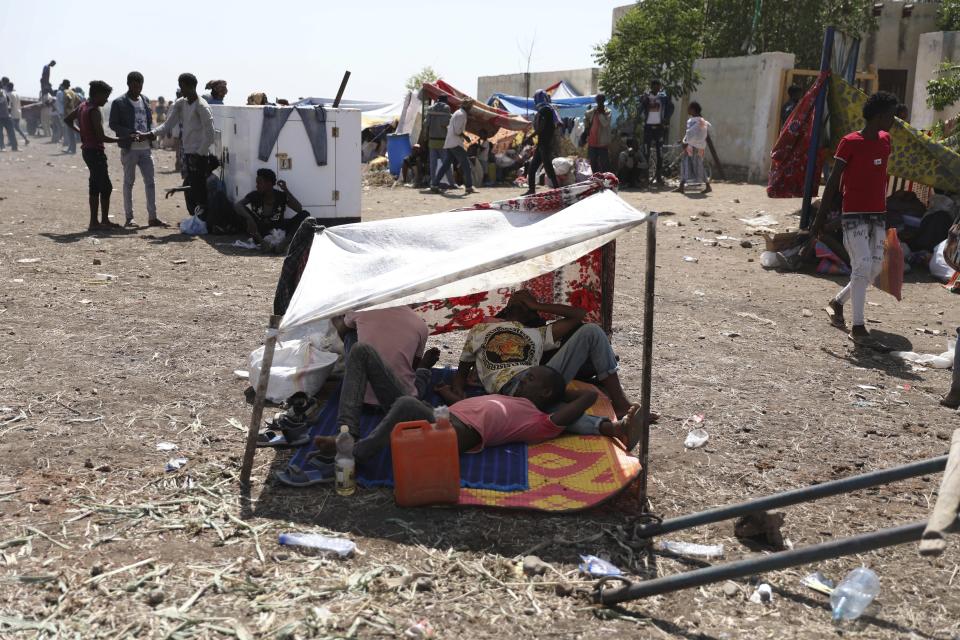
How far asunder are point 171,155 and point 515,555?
24.2 meters

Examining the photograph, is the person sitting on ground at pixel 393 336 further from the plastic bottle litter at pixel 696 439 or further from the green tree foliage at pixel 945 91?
the green tree foliage at pixel 945 91

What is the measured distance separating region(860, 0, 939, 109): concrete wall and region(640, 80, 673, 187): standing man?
5.29 meters

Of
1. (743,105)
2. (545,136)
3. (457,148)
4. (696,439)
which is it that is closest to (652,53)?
(743,105)

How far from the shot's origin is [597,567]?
135 inches

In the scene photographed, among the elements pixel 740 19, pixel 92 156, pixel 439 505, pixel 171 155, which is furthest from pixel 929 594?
pixel 171 155

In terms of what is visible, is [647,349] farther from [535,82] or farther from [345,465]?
[535,82]

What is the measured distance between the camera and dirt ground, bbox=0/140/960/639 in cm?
309

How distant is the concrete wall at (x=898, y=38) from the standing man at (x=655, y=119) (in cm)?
529

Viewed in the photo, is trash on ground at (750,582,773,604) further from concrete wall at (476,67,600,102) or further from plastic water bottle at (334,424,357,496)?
concrete wall at (476,67,600,102)

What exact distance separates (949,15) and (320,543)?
16928 mm

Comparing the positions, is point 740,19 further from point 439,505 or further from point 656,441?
point 439,505

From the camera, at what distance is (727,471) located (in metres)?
4.46

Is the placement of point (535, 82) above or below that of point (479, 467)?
above

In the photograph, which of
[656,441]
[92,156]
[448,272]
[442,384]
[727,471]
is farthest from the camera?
[92,156]
